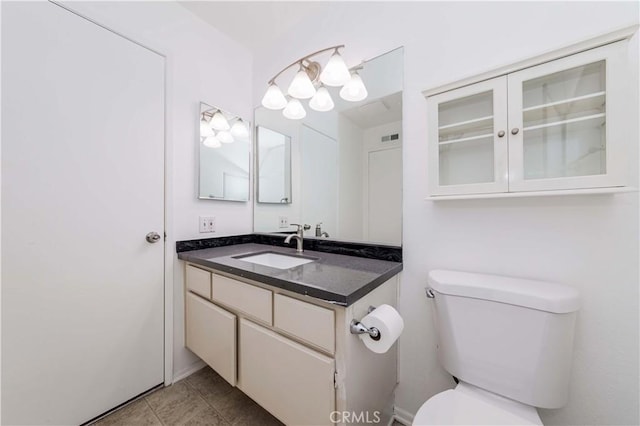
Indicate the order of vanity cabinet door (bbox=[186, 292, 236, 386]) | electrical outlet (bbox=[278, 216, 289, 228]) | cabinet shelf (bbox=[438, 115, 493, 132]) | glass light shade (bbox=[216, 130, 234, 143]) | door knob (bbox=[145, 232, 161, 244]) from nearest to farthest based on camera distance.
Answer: cabinet shelf (bbox=[438, 115, 493, 132]) < vanity cabinet door (bbox=[186, 292, 236, 386]) < door knob (bbox=[145, 232, 161, 244]) < glass light shade (bbox=[216, 130, 234, 143]) < electrical outlet (bbox=[278, 216, 289, 228])

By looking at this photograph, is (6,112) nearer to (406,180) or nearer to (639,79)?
(406,180)

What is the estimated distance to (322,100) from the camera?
149 cm

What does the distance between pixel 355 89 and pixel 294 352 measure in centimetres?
134

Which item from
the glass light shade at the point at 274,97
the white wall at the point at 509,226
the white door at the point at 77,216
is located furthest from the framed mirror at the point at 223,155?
the white wall at the point at 509,226

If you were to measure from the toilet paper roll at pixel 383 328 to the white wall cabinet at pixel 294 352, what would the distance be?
0.18ft

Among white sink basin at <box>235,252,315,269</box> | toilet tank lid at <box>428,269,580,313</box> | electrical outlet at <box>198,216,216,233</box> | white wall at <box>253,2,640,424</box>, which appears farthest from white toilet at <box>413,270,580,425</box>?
electrical outlet at <box>198,216,216,233</box>

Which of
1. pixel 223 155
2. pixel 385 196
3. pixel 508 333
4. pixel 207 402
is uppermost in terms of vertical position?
pixel 223 155

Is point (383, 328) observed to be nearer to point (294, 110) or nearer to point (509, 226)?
point (509, 226)

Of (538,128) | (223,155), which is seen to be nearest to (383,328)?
(538,128)

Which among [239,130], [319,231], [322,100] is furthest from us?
[239,130]

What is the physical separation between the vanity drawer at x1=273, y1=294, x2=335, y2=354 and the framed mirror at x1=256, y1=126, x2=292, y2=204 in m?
1.02

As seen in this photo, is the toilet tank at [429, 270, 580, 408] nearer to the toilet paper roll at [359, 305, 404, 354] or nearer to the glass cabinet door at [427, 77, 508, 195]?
the toilet paper roll at [359, 305, 404, 354]

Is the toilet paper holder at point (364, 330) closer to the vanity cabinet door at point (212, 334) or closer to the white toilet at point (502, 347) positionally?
the white toilet at point (502, 347)

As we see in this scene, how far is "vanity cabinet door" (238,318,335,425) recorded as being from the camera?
2.72ft
